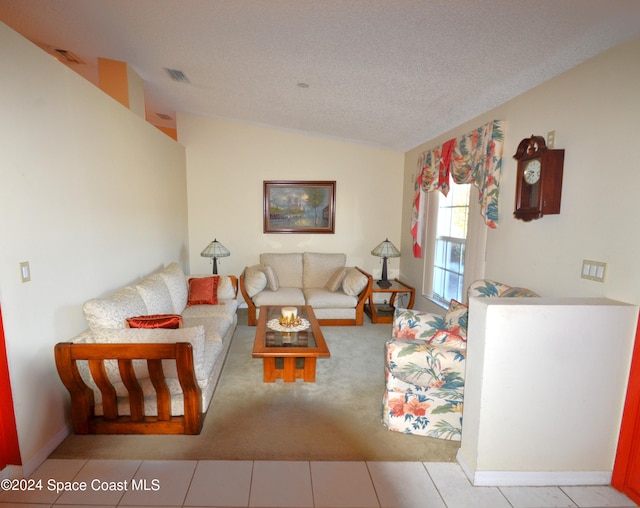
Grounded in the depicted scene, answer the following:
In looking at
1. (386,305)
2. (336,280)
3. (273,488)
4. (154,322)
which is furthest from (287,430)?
(386,305)

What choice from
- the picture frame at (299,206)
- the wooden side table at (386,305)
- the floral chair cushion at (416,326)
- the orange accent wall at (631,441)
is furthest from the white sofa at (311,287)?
the orange accent wall at (631,441)

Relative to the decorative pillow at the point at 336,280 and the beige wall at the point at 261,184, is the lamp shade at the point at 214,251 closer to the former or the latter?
the beige wall at the point at 261,184

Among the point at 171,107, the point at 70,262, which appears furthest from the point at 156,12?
the point at 171,107

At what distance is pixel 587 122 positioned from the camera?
2000mm

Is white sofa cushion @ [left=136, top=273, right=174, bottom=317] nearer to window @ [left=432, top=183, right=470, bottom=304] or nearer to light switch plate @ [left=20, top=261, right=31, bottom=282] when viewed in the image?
light switch plate @ [left=20, top=261, right=31, bottom=282]

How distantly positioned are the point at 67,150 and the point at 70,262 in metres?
0.73

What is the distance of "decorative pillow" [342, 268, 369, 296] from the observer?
4311 mm

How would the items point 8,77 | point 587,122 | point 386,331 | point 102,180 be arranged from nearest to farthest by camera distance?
point 8,77 → point 587,122 → point 102,180 → point 386,331

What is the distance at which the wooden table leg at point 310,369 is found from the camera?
9.25 feet

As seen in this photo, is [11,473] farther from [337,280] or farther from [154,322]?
[337,280]

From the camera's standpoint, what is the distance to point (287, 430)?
223cm

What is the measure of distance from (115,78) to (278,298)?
114 inches

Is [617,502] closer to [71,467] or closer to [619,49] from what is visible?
[619,49]

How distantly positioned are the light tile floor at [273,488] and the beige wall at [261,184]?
11.4ft
